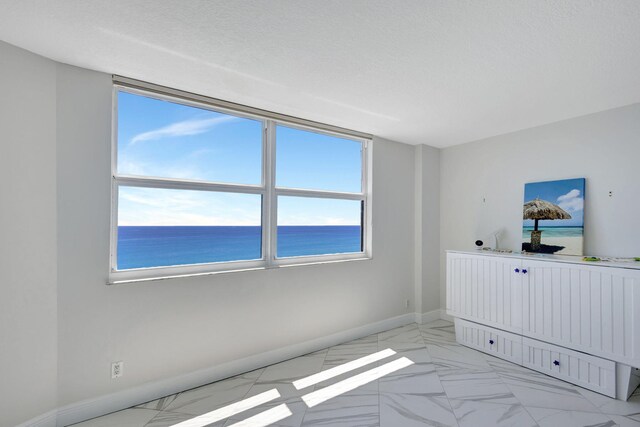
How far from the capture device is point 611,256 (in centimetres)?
286

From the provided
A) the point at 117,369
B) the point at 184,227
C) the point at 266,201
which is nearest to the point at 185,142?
the point at 184,227

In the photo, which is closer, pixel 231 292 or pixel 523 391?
pixel 523 391

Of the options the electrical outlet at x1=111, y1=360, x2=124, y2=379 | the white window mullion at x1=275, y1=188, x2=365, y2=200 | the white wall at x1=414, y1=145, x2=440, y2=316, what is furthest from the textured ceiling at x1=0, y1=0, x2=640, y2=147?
the electrical outlet at x1=111, y1=360, x2=124, y2=379

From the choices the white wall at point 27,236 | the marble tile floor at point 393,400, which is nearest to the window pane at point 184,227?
the white wall at point 27,236

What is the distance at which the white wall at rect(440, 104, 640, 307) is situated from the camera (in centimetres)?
280

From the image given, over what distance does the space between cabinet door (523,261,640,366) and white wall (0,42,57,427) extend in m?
3.86

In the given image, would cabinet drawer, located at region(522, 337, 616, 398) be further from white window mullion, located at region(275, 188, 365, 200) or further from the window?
white window mullion, located at region(275, 188, 365, 200)

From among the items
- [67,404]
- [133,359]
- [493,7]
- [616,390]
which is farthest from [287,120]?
[616,390]

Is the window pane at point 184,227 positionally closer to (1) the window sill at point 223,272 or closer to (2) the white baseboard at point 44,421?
(1) the window sill at point 223,272

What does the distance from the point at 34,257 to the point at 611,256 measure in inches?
185

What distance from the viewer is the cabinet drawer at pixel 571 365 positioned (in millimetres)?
2381

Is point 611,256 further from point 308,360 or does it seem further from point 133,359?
point 133,359

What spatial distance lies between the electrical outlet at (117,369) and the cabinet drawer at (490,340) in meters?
3.29

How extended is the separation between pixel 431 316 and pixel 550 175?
2.31 m
